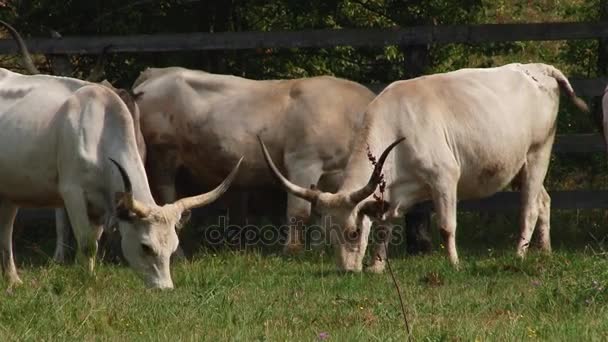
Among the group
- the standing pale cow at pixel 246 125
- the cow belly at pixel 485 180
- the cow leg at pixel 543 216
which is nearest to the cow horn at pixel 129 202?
the standing pale cow at pixel 246 125

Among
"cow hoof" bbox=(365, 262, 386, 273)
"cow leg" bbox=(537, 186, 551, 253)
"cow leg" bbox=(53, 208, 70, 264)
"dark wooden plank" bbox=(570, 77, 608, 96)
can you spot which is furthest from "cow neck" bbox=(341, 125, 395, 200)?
"cow leg" bbox=(53, 208, 70, 264)

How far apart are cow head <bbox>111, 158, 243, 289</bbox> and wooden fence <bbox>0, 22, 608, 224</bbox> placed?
3.77 meters

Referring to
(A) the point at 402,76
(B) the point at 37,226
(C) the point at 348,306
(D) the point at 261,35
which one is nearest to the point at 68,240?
(B) the point at 37,226

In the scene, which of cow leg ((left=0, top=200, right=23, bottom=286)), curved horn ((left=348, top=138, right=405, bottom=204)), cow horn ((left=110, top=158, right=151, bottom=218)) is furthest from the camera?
cow leg ((left=0, top=200, right=23, bottom=286))

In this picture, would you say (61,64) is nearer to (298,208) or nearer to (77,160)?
(298,208)

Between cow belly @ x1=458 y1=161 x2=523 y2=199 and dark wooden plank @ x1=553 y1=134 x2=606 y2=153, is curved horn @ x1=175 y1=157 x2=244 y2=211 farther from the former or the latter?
dark wooden plank @ x1=553 y1=134 x2=606 y2=153

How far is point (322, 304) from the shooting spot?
883cm

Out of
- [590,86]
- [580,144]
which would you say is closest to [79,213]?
[580,144]

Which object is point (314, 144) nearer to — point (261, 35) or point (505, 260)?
point (261, 35)

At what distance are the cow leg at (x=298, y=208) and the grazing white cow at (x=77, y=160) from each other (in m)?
2.23

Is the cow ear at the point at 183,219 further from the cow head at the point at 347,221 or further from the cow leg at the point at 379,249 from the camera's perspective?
the cow leg at the point at 379,249

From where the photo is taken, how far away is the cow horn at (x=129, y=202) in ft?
34.3

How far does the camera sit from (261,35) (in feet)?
46.6

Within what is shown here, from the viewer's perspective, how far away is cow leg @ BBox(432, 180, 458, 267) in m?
12.2
